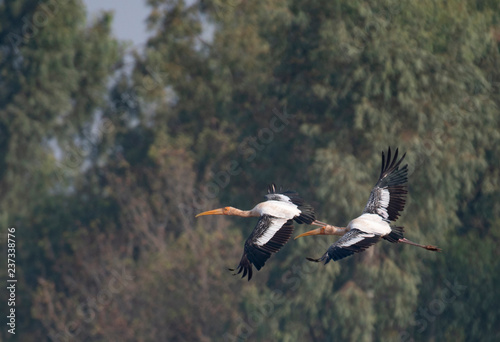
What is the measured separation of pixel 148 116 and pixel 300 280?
12.1 meters

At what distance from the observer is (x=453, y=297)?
26.1 meters

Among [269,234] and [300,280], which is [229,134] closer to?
[300,280]

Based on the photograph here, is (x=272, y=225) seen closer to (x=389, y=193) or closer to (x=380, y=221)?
(x=380, y=221)

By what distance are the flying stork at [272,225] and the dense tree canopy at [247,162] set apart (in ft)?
26.1

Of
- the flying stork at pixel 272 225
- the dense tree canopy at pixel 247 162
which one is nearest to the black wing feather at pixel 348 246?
the flying stork at pixel 272 225

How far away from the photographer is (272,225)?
14898mm

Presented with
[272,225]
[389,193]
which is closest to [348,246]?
[272,225]

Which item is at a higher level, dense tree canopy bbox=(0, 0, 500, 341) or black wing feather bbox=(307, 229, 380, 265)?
dense tree canopy bbox=(0, 0, 500, 341)

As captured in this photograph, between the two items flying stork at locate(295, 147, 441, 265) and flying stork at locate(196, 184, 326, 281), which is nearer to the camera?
flying stork at locate(295, 147, 441, 265)

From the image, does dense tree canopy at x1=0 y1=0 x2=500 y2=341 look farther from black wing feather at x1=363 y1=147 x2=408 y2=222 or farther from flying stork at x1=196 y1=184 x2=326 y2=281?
black wing feather at x1=363 y1=147 x2=408 y2=222

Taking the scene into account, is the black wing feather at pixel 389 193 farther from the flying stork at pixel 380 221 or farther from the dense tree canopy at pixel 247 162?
the dense tree canopy at pixel 247 162

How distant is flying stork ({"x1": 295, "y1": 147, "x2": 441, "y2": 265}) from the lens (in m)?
13.5

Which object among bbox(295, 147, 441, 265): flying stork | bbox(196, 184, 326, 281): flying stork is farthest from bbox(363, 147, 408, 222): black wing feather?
bbox(196, 184, 326, 281): flying stork

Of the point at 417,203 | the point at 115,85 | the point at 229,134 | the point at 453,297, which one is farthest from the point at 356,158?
the point at 115,85
